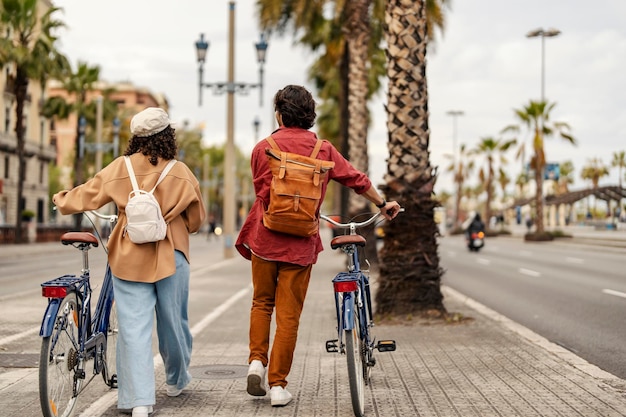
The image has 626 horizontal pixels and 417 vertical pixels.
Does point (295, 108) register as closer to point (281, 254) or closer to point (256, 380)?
point (281, 254)

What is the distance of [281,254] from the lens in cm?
534

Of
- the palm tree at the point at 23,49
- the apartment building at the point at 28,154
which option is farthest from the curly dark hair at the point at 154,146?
the apartment building at the point at 28,154

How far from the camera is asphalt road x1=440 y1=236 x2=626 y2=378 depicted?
8945 millimetres

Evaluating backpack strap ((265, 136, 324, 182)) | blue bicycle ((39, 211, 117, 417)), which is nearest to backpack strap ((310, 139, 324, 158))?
backpack strap ((265, 136, 324, 182))

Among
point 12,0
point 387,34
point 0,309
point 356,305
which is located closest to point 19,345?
point 0,309

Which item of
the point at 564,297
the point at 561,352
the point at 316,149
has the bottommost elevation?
the point at 564,297

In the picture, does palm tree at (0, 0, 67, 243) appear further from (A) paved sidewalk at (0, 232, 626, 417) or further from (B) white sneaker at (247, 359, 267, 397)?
(B) white sneaker at (247, 359, 267, 397)

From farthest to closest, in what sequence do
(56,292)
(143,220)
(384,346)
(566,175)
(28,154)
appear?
(566,175)
(28,154)
(384,346)
(143,220)
(56,292)

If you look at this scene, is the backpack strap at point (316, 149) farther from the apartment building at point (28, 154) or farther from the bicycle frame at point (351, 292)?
the apartment building at point (28, 154)

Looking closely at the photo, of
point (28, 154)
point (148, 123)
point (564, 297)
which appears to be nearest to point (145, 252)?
point (148, 123)

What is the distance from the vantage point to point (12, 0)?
38250 mm

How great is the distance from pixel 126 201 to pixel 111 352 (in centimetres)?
118

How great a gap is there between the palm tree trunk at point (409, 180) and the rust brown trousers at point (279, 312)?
15.1 ft

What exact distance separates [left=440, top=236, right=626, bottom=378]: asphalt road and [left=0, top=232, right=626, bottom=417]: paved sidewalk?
25.3 inches
